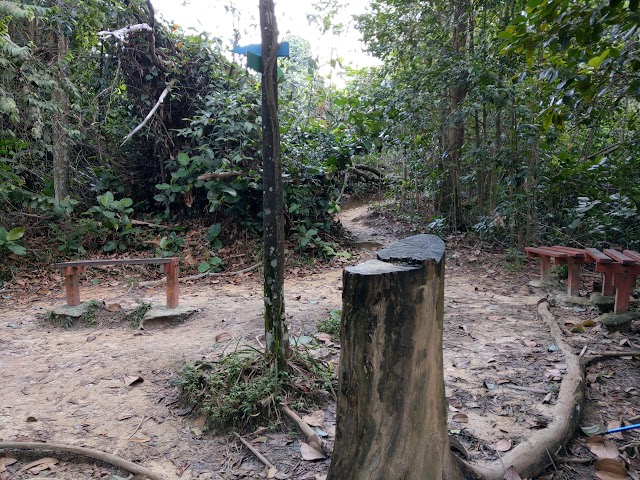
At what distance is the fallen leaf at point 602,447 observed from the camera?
2.44 m

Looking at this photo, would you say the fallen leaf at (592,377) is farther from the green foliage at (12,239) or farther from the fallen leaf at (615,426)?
the green foliage at (12,239)

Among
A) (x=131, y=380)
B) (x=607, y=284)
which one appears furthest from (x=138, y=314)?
(x=607, y=284)

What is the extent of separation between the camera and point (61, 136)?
7750mm

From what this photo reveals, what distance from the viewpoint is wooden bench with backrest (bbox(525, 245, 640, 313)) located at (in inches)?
170

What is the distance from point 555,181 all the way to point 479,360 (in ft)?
13.6

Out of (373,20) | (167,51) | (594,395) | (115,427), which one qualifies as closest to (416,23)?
(373,20)

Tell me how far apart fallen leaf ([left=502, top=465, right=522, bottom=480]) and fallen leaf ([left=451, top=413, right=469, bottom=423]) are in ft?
1.76

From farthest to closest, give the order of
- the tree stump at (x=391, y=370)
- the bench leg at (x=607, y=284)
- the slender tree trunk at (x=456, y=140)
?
1. the slender tree trunk at (x=456, y=140)
2. the bench leg at (x=607, y=284)
3. the tree stump at (x=391, y=370)

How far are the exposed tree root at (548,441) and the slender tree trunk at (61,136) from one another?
732 cm

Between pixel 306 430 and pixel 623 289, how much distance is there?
10.6ft

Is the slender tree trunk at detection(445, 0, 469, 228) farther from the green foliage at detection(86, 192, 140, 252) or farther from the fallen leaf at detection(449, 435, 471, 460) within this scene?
the fallen leaf at detection(449, 435, 471, 460)

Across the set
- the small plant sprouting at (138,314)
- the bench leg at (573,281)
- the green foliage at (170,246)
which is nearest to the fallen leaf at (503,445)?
the bench leg at (573,281)

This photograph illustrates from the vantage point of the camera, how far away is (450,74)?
744 cm

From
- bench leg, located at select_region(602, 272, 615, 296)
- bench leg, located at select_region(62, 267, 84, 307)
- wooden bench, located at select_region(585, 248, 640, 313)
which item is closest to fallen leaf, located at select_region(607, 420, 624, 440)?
wooden bench, located at select_region(585, 248, 640, 313)
